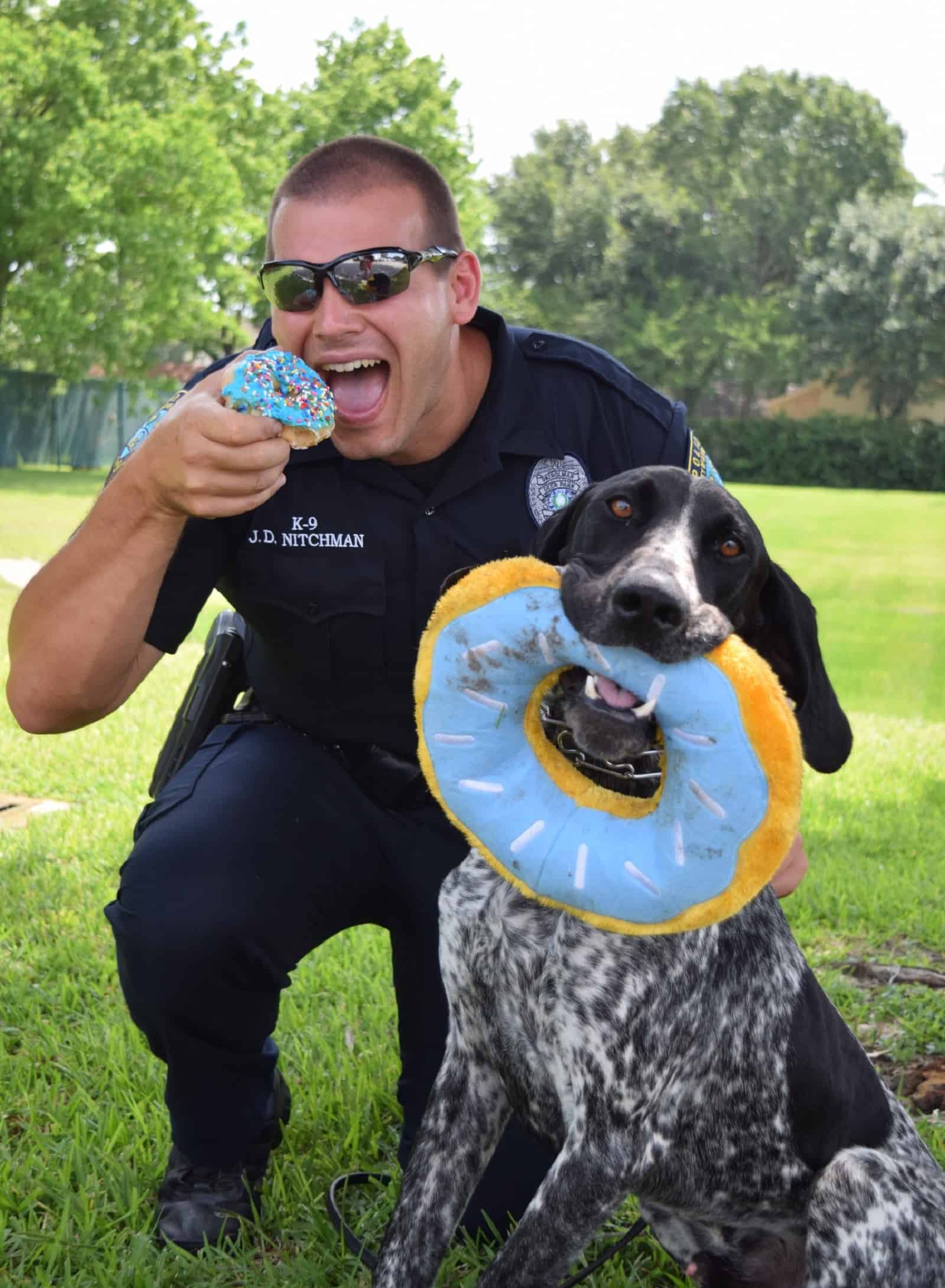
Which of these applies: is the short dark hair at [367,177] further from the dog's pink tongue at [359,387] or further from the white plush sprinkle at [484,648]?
the white plush sprinkle at [484,648]

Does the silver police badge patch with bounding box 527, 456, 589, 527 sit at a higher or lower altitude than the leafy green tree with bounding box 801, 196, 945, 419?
lower

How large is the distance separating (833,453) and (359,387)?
38.4m

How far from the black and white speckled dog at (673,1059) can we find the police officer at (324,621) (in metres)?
0.58

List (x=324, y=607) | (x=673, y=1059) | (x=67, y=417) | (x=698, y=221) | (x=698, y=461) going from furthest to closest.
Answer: (x=698, y=221) < (x=67, y=417) < (x=698, y=461) < (x=324, y=607) < (x=673, y=1059)

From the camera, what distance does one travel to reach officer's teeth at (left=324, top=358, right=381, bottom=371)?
2.86 m

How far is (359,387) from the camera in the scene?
115 inches

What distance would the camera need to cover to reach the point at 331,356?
285cm

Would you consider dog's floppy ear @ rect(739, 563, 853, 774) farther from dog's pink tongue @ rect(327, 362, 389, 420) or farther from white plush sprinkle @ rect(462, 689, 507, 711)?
dog's pink tongue @ rect(327, 362, 389, 420)

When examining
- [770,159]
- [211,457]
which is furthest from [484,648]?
[770,159]

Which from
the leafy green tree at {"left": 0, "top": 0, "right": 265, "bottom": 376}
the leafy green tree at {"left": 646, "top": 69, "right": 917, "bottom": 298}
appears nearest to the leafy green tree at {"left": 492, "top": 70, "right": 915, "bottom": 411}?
the leafy green tree at {"left": 646, "top": 69, "right": 917, "bottom": 298}

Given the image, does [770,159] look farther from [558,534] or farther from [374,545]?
[558,534]

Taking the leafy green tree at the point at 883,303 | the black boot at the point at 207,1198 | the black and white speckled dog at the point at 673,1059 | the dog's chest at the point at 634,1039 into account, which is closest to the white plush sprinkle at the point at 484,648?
the black and white speckled dog at the point at 673,1059

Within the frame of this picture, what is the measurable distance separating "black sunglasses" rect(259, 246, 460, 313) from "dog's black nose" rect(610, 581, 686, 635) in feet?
3.88

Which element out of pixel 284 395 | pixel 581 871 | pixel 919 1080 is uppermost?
pixel 284 395
